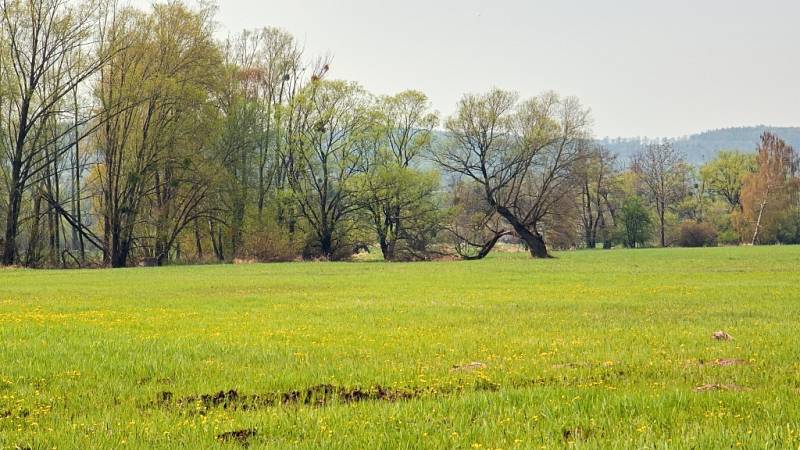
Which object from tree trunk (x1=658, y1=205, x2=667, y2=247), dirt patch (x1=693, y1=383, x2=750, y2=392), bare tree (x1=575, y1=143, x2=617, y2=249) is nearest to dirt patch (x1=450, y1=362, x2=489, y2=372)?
dirt patch (x1=693, y1=383, x2=750, y2=392)

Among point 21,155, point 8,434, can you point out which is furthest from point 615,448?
point 21,155

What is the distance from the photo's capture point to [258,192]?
2719 inches

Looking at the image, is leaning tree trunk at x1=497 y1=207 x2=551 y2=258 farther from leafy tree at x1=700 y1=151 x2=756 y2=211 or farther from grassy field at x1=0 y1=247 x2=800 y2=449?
leafy tree at x1=700 y1=151 x2=756 y2=211

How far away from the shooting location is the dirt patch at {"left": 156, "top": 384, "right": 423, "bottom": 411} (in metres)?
7.79

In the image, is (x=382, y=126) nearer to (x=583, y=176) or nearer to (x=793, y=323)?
(x=583, y=176)

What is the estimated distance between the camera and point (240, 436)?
6.25 meters

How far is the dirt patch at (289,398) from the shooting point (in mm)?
7789

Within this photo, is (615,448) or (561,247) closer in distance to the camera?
(615,448)

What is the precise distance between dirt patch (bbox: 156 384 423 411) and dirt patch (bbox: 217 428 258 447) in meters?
1.19

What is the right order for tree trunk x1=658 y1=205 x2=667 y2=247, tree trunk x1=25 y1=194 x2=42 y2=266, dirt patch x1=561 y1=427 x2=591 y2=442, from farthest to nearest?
tree trunk x1=658 y1=205 x2=667 y2=247
tree trunk x1=25 y1=194 x2=42 y2=266
dirt patch x1=561 y1=427 x2=591 y2=442

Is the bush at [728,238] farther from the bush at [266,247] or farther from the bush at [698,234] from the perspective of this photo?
the bush at [266,247]

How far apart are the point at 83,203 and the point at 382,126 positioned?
30433 millimetres

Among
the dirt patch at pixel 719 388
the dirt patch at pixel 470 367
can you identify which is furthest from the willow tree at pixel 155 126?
the dirt patch at pixel 719 388

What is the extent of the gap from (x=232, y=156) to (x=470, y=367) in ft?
191
